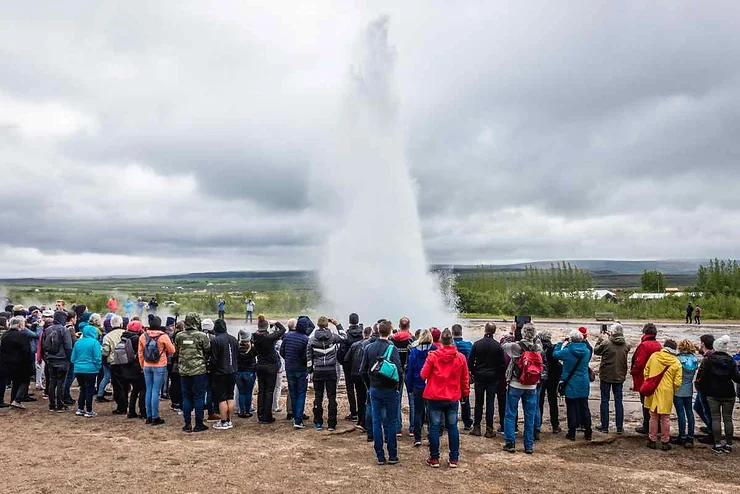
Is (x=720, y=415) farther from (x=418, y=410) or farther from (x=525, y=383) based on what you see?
(x=418, y=410)

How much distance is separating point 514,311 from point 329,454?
141 feet

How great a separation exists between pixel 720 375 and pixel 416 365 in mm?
4412

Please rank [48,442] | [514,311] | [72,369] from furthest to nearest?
[514,311] → [72,369] → [48,442]

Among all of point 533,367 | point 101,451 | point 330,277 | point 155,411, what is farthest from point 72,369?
point 330,277

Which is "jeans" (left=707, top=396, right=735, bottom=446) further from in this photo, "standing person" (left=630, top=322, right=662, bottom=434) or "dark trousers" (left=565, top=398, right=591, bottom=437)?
"dark trousers" (left=565, top=398, right=591, bottom=437)

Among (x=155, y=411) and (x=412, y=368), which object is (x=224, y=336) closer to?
(x=155, y=411)

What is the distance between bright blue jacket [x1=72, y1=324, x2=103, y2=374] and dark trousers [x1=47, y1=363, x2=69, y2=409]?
2.30 feet

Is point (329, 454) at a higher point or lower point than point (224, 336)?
lower

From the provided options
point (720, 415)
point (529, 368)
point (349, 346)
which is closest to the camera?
point (529, 368)

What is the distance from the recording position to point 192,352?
8.85 m

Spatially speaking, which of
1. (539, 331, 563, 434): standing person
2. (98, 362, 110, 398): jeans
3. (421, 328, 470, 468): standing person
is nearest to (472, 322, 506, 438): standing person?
(539, 331, 563, 434): standing person

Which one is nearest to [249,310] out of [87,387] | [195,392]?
[87,387]

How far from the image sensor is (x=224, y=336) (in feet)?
29.6

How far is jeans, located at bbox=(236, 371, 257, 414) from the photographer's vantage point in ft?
32.4
